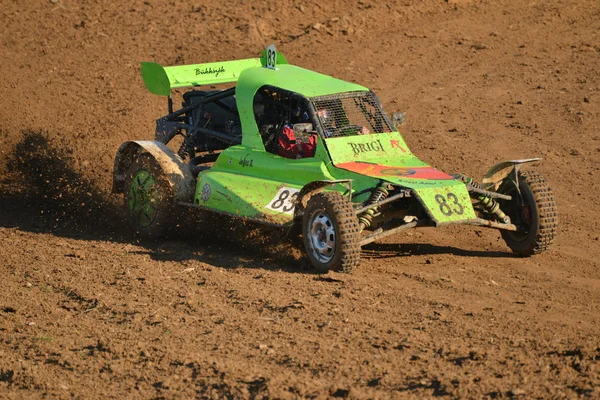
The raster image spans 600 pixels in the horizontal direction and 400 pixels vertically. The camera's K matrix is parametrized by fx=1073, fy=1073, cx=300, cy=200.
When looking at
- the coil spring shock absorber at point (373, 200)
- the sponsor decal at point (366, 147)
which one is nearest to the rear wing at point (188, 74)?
the sponsor decal at point (366, 147)

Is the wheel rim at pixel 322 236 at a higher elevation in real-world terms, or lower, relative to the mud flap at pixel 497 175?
lower

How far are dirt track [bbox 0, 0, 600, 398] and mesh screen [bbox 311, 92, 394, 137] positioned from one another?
1.22 meters

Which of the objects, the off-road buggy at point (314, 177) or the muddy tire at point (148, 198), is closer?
the off-road buggy at point (314, 177)

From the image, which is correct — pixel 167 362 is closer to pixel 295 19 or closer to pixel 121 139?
pixel 121 139

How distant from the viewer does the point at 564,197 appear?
1305 cm

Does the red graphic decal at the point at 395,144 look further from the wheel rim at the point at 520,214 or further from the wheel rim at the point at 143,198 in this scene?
the wheel rim at the point at 143,198

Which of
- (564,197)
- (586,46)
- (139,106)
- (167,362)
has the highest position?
(586,46)

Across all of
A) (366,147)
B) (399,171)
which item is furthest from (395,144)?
(399,171)

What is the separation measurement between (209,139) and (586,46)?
8.79 meters

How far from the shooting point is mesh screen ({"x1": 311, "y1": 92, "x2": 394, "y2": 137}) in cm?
1053

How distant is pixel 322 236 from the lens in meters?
9.61

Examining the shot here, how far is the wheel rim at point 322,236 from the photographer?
31.1 feet

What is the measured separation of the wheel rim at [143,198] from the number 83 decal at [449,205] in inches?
128

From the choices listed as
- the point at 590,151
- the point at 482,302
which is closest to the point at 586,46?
the point at 590,151
